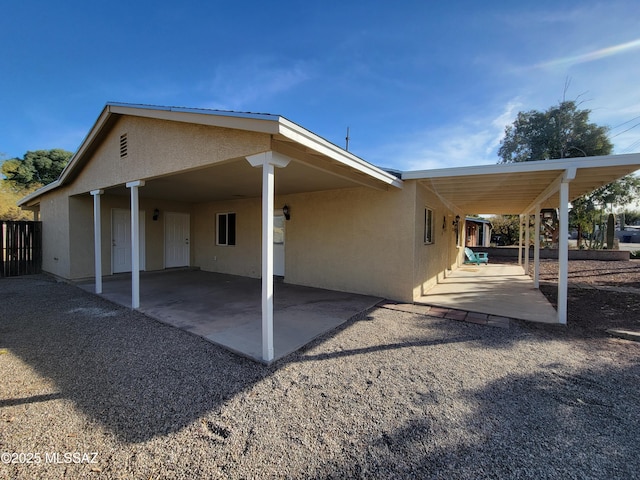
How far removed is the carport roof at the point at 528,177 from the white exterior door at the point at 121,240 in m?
9.09

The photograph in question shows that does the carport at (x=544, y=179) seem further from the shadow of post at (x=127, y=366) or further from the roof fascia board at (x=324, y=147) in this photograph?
the shadow of post at (x=127, y=366)

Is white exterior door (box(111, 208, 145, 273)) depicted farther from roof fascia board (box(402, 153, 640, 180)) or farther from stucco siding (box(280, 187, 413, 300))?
roof fascia board (box(402, 153, 640, 180))

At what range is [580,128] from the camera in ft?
59.5

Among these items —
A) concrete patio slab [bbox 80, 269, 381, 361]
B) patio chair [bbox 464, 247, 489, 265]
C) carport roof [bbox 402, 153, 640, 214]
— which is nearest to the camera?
concrete patio slab [bbox 80, 269, 381, 361]

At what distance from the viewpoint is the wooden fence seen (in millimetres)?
9930

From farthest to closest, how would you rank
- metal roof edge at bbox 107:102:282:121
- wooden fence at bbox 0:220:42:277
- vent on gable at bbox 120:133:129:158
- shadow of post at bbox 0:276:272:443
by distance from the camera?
wooden fence at bbox 0:220:42:277, vent on gable at bbox 120:133:129:158, metal roof edge at bbox 107:102:282:121, shadow of post at bbox 0:276:272:443

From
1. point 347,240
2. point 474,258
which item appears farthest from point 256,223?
point 474,258

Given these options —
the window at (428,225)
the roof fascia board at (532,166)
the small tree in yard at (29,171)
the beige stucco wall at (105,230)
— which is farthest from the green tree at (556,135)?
the small tree in yard at (29,171)

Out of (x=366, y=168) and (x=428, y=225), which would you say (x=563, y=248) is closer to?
(x=428, y=225)

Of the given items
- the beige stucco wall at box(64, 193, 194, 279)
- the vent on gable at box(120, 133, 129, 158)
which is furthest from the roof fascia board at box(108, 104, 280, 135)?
the beige stucco wall at box(64, 193, 194, 279)

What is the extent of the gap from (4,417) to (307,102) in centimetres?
1225

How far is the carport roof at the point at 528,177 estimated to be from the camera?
473 centimetres

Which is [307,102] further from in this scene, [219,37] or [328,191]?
[328,191]

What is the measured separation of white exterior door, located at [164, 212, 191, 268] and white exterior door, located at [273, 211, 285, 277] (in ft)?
14.3
